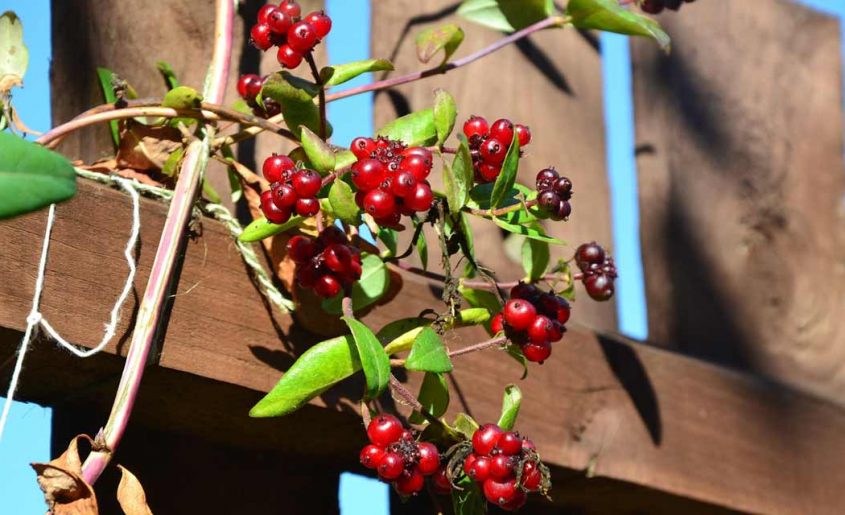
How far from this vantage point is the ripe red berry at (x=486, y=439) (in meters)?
0.91

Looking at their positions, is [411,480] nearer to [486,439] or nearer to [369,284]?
[486,439]

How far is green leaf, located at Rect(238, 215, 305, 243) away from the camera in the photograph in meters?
1.02

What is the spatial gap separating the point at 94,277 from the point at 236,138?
0.63 ft

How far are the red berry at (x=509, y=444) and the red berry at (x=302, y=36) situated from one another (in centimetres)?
34

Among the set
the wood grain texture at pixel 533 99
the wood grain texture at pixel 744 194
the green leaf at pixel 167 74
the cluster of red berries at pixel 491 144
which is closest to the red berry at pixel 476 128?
the cluster of red berries at pixel 491 144

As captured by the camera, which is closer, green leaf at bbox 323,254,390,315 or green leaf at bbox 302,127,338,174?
green leaf at bbox 302,127,338,174

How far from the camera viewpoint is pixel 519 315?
1.01 m

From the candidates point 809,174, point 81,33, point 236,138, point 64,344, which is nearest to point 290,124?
point 236,138

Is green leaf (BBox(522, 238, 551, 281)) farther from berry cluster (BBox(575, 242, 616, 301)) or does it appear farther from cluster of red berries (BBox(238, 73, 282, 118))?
cluster of red berries (BBox(238, 73, 282, 118))

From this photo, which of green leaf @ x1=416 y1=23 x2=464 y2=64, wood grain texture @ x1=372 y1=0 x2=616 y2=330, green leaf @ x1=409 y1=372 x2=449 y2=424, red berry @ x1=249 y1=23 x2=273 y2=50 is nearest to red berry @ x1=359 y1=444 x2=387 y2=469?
green leaf @ x1=409 y1=372 x2=449 y2=424

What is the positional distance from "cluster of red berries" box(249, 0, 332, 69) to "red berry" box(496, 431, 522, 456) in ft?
1.10

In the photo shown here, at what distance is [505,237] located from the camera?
161cm

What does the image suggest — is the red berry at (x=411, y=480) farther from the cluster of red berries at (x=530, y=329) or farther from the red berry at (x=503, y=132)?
the red berry at (x=503, y=132)

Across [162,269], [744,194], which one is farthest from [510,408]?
[744,194]
